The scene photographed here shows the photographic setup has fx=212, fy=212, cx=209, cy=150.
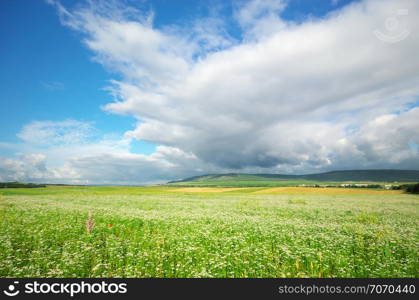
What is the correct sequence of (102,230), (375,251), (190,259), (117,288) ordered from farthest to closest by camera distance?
(102,230) < (375,251) < (190,259) < (117,288)

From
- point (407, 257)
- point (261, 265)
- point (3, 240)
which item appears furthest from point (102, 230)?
point (407, 257)

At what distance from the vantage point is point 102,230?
14086mm

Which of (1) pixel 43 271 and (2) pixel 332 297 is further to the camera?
(1) pixel 43 271

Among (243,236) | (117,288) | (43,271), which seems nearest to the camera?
(117,288)

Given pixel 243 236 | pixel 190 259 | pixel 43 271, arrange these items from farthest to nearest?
pixel 243 236 → pixel 190 259 → pixel 43 271

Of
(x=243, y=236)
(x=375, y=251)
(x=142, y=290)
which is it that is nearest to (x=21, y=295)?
(x=142, y=290)

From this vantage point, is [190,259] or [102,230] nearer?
[190,259]

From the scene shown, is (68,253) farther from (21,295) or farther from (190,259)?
(190,259)

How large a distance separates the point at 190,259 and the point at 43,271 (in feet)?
17.0

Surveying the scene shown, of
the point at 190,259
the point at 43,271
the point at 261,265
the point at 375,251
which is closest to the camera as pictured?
the point at 43,271

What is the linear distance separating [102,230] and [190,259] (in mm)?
8470

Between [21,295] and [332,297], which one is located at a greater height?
[21,295]

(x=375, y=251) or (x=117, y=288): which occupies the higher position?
(x=117, y=288)

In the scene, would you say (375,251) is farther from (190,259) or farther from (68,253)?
(68,253)
